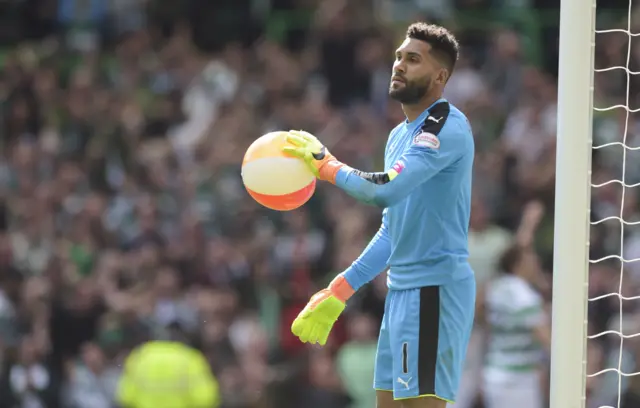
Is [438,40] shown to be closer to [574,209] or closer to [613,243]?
[574,209]

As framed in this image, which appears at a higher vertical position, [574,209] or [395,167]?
[395,167]

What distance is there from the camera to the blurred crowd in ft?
33.4

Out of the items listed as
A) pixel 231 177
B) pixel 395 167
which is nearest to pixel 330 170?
pixel 395 167

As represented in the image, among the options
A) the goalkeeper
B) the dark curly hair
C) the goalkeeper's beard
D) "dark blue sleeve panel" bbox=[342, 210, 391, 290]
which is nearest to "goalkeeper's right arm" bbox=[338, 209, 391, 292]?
"dark blue sleeve panel" bbox=[342, 210, 391, 290]

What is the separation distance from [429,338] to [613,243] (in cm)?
547

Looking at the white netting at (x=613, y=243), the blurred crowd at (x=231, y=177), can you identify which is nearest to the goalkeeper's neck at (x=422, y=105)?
the white netting at (x=613, y=243)

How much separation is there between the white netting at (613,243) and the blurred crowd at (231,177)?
0.02 metres

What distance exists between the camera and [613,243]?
10.1 m

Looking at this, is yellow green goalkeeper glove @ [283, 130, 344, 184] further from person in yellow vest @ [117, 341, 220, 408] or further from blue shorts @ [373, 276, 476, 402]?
person in yellow vest @ [117, 341, 220, 408]

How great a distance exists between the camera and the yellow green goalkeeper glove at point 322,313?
5598mm

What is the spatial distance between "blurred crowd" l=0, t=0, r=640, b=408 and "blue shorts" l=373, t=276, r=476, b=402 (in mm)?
4550

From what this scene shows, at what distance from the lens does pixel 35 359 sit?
1080 centimetres

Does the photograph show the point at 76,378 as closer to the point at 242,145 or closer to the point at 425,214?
the point at 242,145

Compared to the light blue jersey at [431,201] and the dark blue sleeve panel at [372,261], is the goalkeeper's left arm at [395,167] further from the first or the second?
the dark blue sleeve panel at [372,261]
